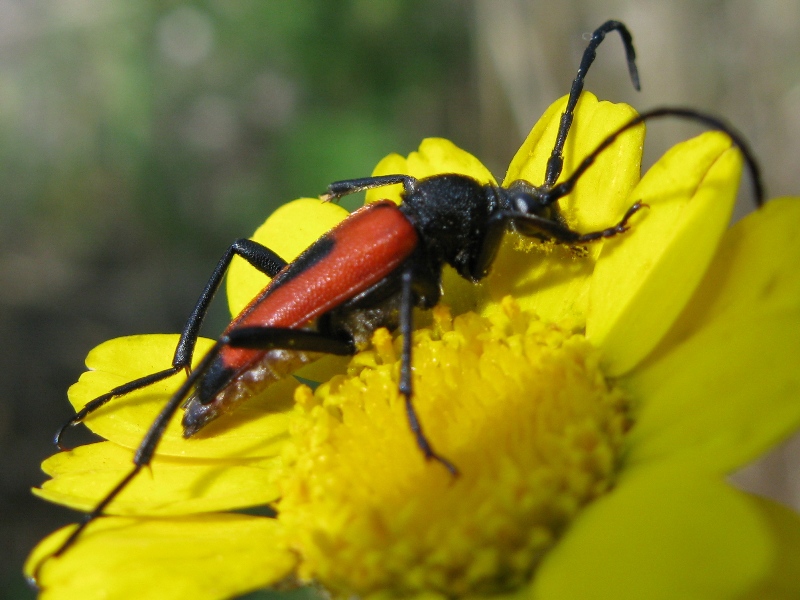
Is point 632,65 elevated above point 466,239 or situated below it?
above

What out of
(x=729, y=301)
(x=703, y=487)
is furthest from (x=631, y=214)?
(x=703, y=487)

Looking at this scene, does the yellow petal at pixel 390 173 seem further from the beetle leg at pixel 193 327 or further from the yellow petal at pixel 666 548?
the yellow petal at pixel 666 548

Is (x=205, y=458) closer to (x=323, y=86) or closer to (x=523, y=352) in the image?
(x=523, y=352)

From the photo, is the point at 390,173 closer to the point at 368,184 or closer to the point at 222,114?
the point at 368,184

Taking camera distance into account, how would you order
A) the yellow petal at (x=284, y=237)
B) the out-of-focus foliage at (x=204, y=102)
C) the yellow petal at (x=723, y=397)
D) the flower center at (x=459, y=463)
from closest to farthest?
the yellow petal at (x=723, y=397) < the flower center at (x=459, y=463) < the yellow petal at (x=284, y=237) < the out-of-focus foliage at (x=204, y=102)

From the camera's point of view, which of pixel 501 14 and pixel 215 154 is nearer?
pixel 501 14

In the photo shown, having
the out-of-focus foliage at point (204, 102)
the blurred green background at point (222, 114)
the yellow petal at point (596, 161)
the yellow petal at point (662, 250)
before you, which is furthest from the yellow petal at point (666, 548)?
the out-of-focus foliage at point (204, 102)
